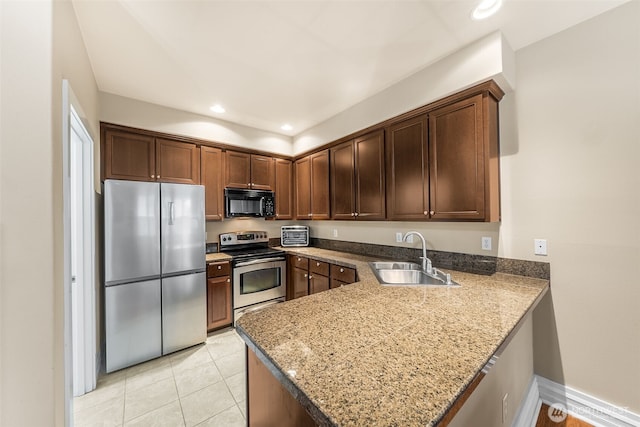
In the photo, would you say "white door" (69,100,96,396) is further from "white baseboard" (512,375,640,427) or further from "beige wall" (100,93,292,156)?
"white baseboard" (512,375,640,427)

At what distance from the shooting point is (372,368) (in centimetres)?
76

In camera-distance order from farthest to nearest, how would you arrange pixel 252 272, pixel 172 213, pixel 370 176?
pixel 252 272
pixel 370 176
pixel 172 213

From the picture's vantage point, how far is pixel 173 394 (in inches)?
A: 76.0

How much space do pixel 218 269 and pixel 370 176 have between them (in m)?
2.02

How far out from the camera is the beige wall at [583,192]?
148 cm

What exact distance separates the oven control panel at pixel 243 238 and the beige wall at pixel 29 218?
84.8 inches

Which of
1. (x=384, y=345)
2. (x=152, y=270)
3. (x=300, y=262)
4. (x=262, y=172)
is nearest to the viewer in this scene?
(x=384, y=345)

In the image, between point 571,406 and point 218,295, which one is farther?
point 218,295

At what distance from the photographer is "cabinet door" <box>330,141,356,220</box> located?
9.38 ft

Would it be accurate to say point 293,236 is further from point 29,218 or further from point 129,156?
point 29,218

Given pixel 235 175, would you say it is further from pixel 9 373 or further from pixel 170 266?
pixel 9 373

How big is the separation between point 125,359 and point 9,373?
1590 millimetres

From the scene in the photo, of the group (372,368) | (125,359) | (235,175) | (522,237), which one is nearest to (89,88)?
(235,175)

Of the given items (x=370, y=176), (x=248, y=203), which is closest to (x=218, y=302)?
(x=248, y=203)
